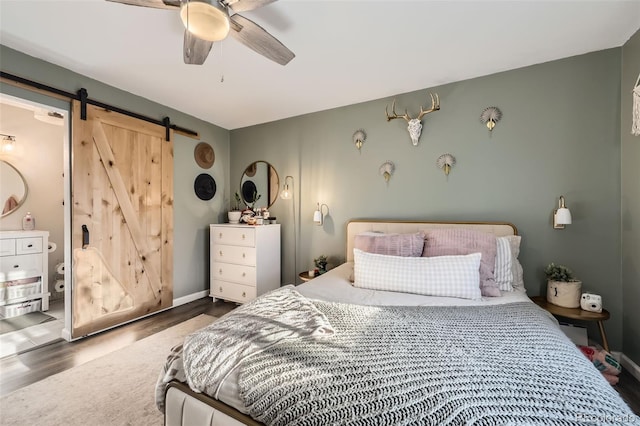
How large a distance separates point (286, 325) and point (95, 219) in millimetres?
2597

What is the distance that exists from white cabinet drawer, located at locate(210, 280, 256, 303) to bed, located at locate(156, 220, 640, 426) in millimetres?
1878

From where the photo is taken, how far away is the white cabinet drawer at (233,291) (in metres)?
3.33

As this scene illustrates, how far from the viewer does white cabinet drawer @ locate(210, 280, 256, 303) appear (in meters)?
3.33

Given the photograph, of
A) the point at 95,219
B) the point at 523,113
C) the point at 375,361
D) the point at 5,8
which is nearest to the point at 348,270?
the point at 375,361

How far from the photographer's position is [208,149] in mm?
3865

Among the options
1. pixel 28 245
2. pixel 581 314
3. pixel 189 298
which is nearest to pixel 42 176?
pixel 28 245

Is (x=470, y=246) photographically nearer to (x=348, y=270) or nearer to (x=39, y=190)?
(x=348, y=270)

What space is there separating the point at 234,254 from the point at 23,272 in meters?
2.41

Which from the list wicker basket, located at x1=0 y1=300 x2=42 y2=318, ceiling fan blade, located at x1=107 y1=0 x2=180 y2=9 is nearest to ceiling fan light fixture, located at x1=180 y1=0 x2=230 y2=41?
ceiling fan blade, located at x1=107 y1=0 x2=180 y2=9

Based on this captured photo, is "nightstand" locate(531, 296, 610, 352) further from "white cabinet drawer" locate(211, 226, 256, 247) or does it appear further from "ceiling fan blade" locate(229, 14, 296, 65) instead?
"white cabinet drawer" locate(211, 226, 256, 247)

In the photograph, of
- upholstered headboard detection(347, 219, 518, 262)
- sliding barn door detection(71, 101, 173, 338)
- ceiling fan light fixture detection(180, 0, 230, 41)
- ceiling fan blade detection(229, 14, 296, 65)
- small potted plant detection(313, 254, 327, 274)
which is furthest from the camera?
small potted plant detection(313, 254, 327, 274)

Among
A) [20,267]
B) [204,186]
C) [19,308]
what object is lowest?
[19,308]

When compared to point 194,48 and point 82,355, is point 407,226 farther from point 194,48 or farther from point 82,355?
point 82,355

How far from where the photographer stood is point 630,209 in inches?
79.1
